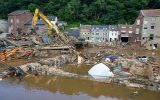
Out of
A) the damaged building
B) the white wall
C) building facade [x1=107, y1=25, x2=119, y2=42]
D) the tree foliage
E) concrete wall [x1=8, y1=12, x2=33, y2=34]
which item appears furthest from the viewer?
the tree foliage

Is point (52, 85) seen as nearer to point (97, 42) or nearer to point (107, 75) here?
point (107, 75)

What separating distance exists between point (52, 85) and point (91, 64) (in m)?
9.96

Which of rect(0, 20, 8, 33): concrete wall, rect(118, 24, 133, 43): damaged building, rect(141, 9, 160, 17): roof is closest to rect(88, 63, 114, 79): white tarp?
rect(141, 9, 160, 17): roof

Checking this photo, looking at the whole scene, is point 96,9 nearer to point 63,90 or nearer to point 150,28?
point 150,28

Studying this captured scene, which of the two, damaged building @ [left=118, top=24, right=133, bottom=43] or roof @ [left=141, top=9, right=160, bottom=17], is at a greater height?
roof @ [left=141, top=9, right=160, bottom=17]

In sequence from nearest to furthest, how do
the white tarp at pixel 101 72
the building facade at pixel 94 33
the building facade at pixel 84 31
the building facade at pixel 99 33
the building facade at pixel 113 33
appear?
1. the white tarp at pixel 101 72
2. the building facade at pixel 113 33
3. the building facade at pixel 99 33
4. the building facade at pixel 94 33
5. the building facade at pixel 84 31

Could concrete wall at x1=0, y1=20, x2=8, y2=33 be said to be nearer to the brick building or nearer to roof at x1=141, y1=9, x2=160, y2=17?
the brick building

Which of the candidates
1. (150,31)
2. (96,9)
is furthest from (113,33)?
(96,9)

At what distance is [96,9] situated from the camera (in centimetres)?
6994

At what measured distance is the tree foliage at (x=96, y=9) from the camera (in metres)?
67.5

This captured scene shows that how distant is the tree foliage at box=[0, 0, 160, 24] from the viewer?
6750 centimetres

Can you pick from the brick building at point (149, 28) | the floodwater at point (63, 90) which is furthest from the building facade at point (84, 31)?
the floodwater at point (63, 90)

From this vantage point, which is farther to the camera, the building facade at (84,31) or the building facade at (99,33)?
the building facade at (84,31)

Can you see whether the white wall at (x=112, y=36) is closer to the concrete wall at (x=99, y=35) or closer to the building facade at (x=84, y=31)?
the concrete wall at (x=99, y=35)
